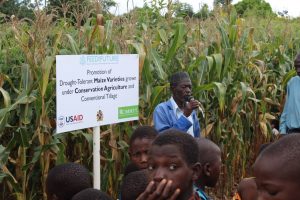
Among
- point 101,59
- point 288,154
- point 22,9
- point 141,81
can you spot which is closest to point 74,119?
point 101,59

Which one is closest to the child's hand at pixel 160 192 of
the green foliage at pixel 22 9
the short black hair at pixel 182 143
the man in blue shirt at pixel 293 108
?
the short black hair at pixel 182 143

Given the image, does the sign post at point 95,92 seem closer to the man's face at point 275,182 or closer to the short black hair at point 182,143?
the short black hair at point 182,143

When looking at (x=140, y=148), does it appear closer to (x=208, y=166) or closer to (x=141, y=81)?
(x=208, y=166)

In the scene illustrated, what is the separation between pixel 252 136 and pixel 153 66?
2.00 meters

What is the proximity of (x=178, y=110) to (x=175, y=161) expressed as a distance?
74.4 inches

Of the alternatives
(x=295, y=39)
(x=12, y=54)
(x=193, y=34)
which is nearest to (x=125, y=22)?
(x=193, y=34)

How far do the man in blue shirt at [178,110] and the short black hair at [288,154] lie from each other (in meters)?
2.36

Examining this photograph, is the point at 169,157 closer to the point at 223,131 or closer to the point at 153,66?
the point at 153,66

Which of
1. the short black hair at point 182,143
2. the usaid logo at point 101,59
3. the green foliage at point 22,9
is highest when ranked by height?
the green foliage at point 22,9

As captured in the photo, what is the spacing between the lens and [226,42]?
573cm

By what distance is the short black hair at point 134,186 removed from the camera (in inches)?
95.2

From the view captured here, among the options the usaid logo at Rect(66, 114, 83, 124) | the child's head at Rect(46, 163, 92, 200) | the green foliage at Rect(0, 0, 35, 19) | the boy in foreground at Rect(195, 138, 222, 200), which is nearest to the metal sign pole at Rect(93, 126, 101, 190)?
the usaid logo at Rect(66, 114, 83, 124)

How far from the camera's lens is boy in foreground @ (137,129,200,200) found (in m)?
2.15

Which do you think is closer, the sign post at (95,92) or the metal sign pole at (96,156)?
the sign post at (95,92)
